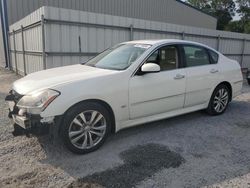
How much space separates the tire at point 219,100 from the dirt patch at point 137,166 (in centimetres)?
192

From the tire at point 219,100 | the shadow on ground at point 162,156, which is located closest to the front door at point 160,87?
the shadow on ground at point 162,156

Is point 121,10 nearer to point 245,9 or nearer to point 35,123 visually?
point 35,123

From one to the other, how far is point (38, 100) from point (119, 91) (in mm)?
1124

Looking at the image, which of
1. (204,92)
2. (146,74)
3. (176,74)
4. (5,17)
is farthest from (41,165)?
(5,17)

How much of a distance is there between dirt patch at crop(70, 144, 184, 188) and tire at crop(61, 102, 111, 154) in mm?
438

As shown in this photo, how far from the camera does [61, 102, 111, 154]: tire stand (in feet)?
10.4

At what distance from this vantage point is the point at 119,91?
11.6 ft

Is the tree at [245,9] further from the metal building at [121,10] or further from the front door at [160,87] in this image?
the front door at [160,87]

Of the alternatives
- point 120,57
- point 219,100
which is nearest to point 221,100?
point 219,100

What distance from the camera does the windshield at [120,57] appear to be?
393 centimetres

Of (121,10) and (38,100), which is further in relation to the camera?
(121,10)

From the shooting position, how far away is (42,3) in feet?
41.3

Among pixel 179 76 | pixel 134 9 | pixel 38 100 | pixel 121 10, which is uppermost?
pixel 134 9

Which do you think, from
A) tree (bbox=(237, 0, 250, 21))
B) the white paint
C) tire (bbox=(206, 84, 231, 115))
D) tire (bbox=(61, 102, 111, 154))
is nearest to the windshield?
the white paint
